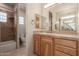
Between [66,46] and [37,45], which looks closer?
[66,46]

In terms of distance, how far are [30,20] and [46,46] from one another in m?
0.51

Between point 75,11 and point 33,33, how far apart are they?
30.0 inches

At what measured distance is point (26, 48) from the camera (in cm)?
181

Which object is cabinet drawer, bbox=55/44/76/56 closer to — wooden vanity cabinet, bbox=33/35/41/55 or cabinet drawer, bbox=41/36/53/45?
cabinet drawer, bbox=41/36/53/45

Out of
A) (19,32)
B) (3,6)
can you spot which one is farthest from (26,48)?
(3,6)

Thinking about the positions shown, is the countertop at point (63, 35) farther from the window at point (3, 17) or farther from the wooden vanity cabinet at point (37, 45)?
the window at point (3, 17)

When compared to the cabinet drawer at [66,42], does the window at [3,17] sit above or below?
above

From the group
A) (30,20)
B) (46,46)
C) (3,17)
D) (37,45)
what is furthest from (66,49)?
(3,17)

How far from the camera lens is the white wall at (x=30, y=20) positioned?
1.78 m

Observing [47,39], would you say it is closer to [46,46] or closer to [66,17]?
[46,46]

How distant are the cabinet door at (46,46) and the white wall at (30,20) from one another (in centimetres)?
20

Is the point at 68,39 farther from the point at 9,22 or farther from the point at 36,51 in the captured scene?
the point at 9,22

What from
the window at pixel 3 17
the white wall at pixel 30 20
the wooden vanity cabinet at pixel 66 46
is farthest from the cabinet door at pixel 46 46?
the window at pixel 3 17

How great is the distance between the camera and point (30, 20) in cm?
179
